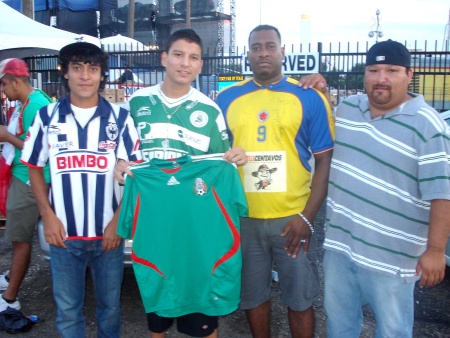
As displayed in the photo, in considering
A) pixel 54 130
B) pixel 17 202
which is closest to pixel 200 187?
pixel 54 130

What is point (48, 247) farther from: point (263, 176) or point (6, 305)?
point (263, 176)

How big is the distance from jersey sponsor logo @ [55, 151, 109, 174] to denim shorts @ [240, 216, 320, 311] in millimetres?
1057

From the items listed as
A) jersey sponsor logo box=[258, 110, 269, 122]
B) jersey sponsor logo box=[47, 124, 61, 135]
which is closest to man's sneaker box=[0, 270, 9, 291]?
jersey sponsor logo box=[47, 124, 61, 135]

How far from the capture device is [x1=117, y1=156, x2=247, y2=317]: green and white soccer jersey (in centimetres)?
277

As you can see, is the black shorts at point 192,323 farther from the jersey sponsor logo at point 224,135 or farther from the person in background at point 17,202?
the person in background at point 17,202

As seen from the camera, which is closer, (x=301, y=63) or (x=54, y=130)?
(x=54, y=130)

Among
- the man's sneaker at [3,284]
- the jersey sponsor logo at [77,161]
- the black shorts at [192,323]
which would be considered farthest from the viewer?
the man's sneaker at [3,284]

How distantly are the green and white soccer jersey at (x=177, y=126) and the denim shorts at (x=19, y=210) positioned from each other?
1627 millimetres

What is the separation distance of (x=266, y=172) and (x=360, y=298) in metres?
0.97

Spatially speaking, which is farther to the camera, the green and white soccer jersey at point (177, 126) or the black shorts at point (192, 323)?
the black shorts at point (192, 323)

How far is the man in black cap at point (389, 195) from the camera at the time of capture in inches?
92.9

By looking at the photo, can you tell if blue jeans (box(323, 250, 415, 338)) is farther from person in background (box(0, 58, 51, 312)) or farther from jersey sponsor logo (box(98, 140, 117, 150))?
person in background (box(0, 58, 51, 312))

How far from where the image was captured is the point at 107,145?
277 centimetres

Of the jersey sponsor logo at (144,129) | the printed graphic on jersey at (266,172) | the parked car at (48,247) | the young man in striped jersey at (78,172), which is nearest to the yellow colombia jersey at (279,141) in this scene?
the printed graphic on jersey at (266,172)
